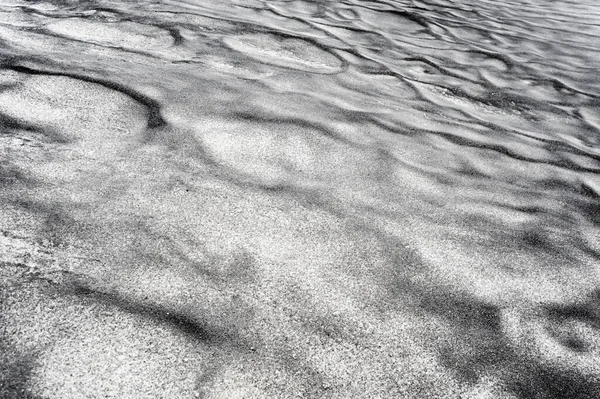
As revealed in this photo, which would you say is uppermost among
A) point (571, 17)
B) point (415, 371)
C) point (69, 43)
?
point (571, 17)

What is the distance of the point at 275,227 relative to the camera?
4.15 ft

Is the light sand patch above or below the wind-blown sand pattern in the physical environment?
above

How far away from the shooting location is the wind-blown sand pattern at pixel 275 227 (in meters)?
0.89

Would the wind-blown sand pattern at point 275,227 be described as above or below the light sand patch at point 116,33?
below

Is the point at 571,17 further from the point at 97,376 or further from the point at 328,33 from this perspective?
the point at 97,376

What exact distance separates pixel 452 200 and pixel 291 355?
2.93 ft

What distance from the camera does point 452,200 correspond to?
1564mm

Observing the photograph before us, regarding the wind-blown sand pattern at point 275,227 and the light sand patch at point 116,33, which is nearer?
the wind-blown sand pattern at point 275,227

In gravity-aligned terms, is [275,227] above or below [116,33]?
below

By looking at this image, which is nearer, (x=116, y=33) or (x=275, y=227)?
(x=275, y=227)

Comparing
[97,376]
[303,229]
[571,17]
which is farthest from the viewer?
[571,17]

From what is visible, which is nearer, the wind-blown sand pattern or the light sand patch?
the wind-blown sand pattern

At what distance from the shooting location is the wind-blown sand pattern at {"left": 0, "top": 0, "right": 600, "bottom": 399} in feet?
2.93

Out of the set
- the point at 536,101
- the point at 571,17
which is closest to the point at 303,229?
the point at 536,101
